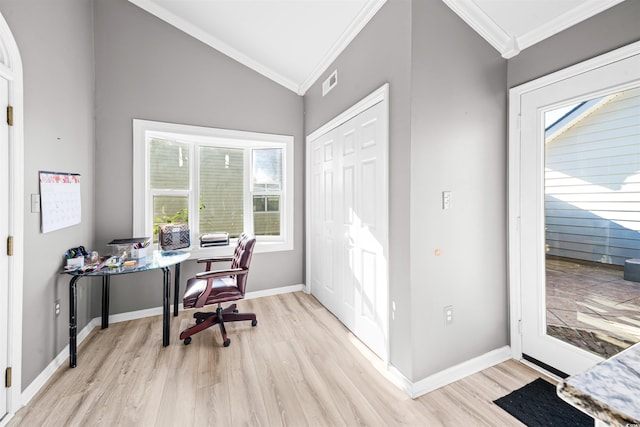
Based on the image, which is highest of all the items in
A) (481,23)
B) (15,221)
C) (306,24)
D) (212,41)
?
(212,41)

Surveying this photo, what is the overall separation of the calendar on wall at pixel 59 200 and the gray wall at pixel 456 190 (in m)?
2.64

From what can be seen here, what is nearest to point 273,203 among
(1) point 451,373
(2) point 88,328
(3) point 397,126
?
(3) point 397,126

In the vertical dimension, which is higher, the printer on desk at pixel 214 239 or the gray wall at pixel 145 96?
the gray wall at pixel 145 96

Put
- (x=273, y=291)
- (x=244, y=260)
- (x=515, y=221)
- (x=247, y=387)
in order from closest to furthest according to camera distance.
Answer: (x=247, y=387), (x=515, y=221), (x=244, y=260), (x=273, y=291)

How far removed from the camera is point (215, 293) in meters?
2.36

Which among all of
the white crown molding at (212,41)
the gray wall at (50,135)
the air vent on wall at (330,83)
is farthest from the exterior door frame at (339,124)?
the gray wall at (50,135)

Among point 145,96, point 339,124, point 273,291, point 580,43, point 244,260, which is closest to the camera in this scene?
point 580,43

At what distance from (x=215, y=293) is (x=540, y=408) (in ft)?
8.27

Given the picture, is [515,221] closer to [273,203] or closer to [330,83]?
[330,83]

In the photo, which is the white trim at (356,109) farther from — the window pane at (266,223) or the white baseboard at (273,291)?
the white baseboard at (273,291)

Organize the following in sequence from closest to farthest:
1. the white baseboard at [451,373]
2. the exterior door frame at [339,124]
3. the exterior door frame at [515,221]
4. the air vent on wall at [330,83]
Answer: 1. the white baseboard at [451,373]
2. the exterior door frame at [339,124]
3. the exterior door frame at [515,221]
4. the air vent on wall at [330,83]

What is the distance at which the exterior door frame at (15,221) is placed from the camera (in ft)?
5.13

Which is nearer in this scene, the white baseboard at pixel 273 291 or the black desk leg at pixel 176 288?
the black desk leg at pixel 176 288

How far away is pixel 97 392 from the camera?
5.77 feet
